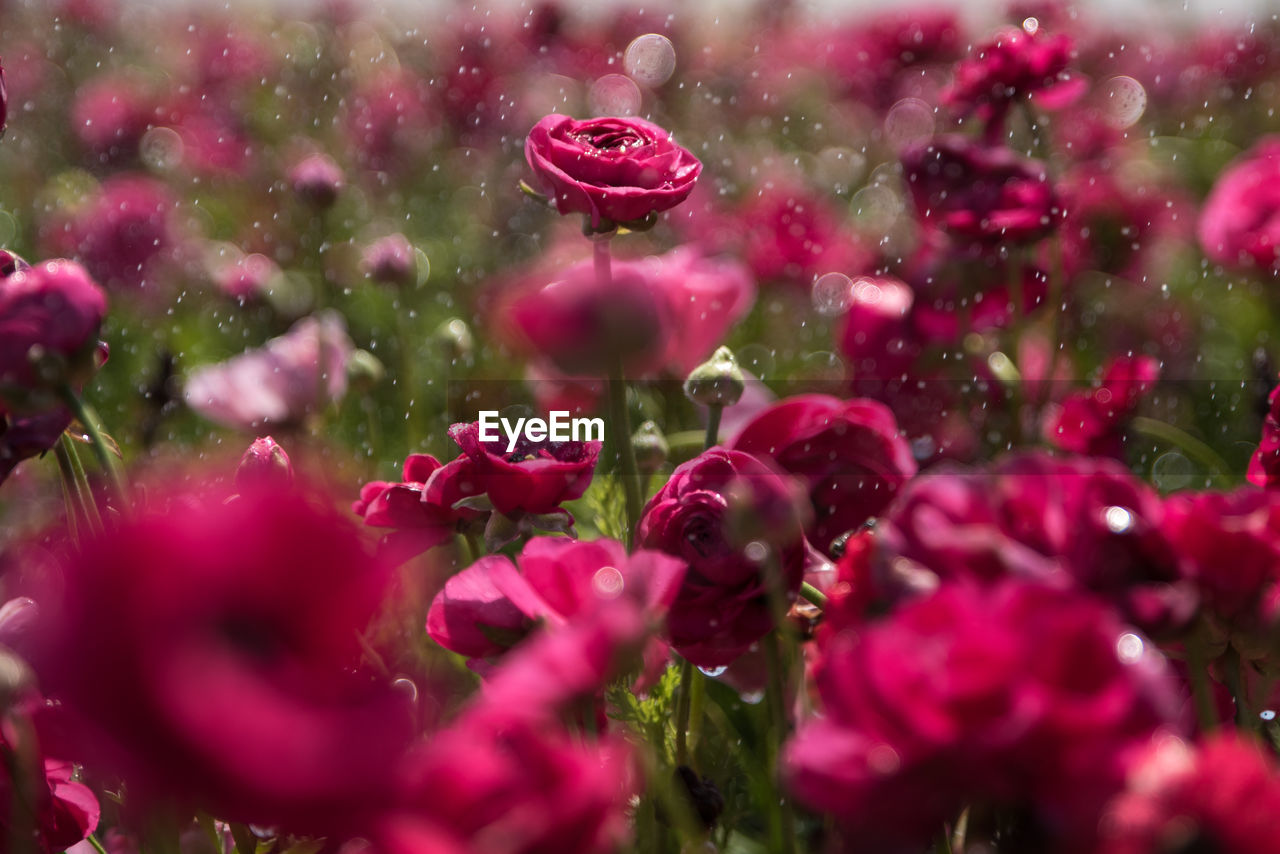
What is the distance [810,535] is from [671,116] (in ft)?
4.53

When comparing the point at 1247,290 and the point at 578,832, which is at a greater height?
the point at 578,832

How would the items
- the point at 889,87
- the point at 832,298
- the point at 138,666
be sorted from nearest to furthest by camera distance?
1. the point at 138,666
2. the point at 832,298
3. the point at 889,87

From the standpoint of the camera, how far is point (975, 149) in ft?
1.71

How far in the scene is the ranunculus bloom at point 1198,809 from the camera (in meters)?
0.15

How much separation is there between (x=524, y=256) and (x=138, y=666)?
3.57ft

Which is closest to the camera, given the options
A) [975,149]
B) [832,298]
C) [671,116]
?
[975,149]

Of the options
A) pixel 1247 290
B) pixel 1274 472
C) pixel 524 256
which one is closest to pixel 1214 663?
pixel 1274 472

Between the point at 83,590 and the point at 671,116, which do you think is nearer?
the point at 83,590

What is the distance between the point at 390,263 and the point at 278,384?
20 centimetres

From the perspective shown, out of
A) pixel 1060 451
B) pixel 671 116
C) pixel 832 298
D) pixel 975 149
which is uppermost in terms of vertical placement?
pixel 975 149

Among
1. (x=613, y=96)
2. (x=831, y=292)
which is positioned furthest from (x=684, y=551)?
(x=613, y=96)

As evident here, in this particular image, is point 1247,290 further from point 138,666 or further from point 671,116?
point 138,666

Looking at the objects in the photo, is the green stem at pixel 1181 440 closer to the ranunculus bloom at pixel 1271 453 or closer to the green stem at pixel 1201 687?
the ranunculus bloom at pixel 1271 453

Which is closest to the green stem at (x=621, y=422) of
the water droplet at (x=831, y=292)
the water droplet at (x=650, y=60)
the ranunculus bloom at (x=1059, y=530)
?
the ranunculus bloom at (x=1059, y=530)
